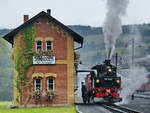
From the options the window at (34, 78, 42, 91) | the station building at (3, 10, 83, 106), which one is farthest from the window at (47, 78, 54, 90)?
the window at (34, 78, 42, 91)

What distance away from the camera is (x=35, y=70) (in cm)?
2647

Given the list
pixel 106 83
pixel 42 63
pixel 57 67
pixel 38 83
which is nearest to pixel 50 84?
pixel 38 83

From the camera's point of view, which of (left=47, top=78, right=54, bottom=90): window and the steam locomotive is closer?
the steam locomotive

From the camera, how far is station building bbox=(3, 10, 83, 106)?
26297 mm

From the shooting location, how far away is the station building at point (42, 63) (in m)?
26.3

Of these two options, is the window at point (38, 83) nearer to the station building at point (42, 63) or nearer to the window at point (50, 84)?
the station building at point (42, 63)

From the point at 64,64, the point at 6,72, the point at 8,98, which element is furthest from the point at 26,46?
the point at 6,72

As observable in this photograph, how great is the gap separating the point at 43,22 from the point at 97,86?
6.58 metres

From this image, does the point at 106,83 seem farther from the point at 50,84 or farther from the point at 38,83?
the point at 38,83

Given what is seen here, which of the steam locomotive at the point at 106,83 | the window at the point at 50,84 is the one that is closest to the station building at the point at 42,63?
the window at the point at 50,84

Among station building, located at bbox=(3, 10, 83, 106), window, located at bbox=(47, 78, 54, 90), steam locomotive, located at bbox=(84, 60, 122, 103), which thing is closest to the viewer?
steam locomotive, located at bbox=(84, 60, 122, 103)

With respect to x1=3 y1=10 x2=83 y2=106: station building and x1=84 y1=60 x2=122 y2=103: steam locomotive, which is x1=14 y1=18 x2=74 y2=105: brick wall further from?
x1=84 y1=60 x2=122 y2=103: steam locomotive

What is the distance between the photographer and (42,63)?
86.8 feet

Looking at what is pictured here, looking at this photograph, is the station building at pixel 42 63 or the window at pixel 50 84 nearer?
the station building at pixel 42 63
